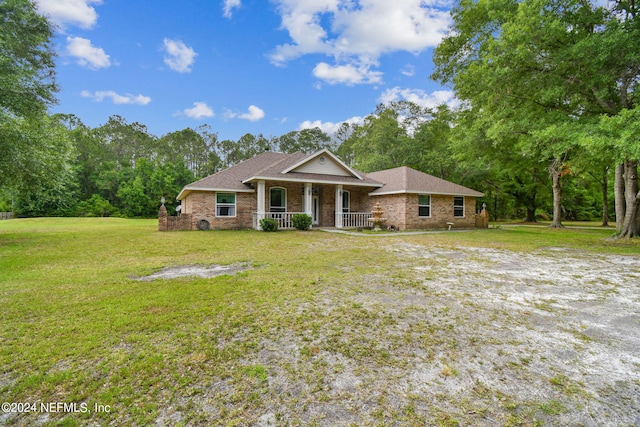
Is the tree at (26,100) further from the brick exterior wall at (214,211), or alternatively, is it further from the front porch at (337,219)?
the front porch at (337,219)

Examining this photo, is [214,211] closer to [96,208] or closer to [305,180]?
[305,180]

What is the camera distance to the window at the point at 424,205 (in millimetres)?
17359

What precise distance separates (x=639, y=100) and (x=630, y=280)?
8.81 m

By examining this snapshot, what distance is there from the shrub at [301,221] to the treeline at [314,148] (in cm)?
981

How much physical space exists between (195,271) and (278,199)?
37.2 ft

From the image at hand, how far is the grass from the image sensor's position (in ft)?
6.77

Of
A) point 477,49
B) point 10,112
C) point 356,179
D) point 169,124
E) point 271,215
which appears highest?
point 169,124

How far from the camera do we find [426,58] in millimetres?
19797

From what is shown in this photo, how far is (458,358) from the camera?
2725 millimetres

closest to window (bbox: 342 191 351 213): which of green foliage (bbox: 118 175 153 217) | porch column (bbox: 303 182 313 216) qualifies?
porch column (bbox: 303 182 313 216)

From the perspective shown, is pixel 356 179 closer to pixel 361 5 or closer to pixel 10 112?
pixel 361 5

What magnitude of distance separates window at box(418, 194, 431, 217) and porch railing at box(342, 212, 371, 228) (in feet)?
10.2

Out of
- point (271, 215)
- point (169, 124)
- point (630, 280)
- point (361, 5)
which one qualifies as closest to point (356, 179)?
point (271, 215)

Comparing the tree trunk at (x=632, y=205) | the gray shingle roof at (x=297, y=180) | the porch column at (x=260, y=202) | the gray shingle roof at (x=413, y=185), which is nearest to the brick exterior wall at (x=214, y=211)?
the gray shingle roof at (x=297, y=180)
